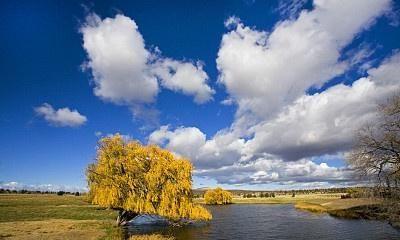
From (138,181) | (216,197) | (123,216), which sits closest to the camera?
(138,181)

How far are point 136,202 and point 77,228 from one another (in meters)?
8.18

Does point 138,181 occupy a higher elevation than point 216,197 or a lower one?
higher

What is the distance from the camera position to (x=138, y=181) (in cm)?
4888

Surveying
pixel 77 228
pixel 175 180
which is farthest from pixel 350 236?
pixel 77 228

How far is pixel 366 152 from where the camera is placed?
29422 millimetres

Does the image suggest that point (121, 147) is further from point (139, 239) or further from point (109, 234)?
point (139, 239)

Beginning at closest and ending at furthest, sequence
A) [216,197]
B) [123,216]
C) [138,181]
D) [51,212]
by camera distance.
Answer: [138,181] < [123,216] < [51,212] < [216,197]

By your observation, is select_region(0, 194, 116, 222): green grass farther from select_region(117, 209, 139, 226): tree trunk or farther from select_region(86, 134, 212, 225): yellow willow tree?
select_region(86, 134, 212, 225): yellow willow tree

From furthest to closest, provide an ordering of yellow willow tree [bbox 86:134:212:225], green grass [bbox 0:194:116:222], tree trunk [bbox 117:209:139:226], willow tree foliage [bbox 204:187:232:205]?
willow tree foliage [bbox 204:187:232:205] < green grass [bbox 0:194:116:222] < tree trunk [bbox 117:209:139:226] < yellow willow tree [bbox 86:134:212:225]

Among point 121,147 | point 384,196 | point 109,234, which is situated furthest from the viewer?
point 121,147

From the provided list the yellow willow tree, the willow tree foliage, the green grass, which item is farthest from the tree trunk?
the willow tree foliage

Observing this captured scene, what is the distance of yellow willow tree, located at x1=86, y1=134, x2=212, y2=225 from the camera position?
48094 mm

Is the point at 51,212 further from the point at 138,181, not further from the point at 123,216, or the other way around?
the point at 138,181

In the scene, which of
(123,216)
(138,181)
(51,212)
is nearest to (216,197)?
(51,212)
